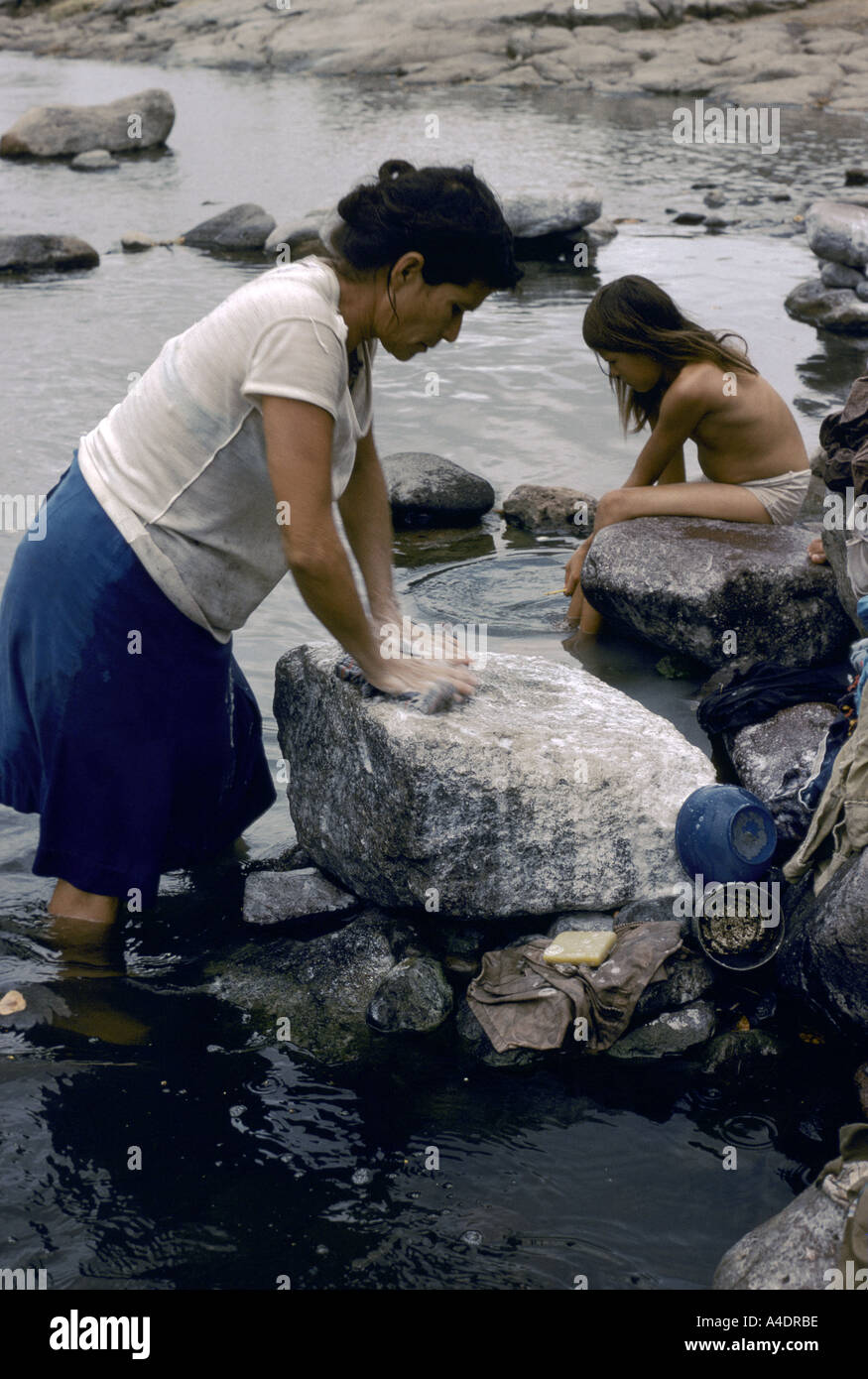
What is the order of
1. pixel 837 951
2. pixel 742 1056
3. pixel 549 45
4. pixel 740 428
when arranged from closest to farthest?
pixel 837 951
pixel 742 1056
pixel 740 428
pixel 549 45

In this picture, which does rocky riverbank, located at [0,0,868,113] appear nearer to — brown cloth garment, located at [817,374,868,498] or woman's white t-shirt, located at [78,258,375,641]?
brown cloth garment, located at [817,374,868,498]

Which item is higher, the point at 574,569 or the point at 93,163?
the point at 93,163

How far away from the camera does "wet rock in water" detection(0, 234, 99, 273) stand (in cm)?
1263

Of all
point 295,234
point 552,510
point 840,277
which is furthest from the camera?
point 295,234

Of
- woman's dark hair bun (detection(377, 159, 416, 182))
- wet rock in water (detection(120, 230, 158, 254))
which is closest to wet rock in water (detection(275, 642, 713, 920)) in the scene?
woman's dark hair bun (detection(377, 159, 416, 182))

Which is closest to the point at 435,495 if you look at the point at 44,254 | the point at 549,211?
the point at 549,211

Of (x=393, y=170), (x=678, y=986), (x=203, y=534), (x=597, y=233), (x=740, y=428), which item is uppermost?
(x=393, y=170)

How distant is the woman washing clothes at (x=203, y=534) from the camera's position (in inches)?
108

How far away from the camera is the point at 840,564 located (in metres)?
5.00

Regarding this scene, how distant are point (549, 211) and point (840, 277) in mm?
3254

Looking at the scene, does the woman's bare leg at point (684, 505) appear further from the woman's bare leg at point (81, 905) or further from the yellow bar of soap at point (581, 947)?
the woman's bare leg at point (81, 905)

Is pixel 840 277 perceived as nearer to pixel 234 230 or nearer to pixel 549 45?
pixel 234 230

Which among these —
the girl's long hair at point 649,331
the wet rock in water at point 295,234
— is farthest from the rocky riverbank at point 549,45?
the girl's long hair at point 649,331
